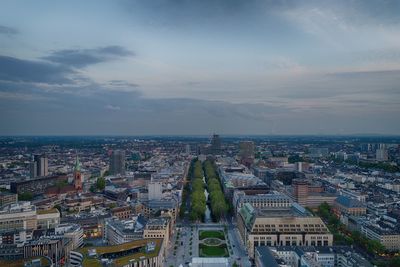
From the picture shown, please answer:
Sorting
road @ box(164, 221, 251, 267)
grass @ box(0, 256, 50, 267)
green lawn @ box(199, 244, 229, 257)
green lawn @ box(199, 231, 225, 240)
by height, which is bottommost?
road @ box(164, 221, 251, 267)

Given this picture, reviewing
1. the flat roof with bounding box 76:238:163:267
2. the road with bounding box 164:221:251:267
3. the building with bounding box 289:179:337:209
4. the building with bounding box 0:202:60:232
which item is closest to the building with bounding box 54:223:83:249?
the flat roof with bounding box 76:238:163:267

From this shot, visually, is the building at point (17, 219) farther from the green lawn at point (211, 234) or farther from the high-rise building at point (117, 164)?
the high-rise building at point (117, 164)

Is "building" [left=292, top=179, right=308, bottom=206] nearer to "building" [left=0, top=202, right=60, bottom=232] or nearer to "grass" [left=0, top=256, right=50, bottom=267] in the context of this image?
"building" [left=0, top=202, right=60, bottom=232]

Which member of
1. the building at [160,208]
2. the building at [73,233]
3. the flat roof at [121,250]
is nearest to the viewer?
the flat roof at [121,250]

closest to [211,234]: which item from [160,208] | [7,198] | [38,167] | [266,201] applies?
[160,208]

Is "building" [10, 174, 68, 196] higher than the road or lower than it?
higher

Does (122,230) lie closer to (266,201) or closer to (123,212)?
(123,212)

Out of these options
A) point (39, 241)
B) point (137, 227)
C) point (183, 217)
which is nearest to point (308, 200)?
point (183, 217)

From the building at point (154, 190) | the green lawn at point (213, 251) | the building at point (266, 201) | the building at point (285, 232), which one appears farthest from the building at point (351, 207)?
the building at point (154, 190)
